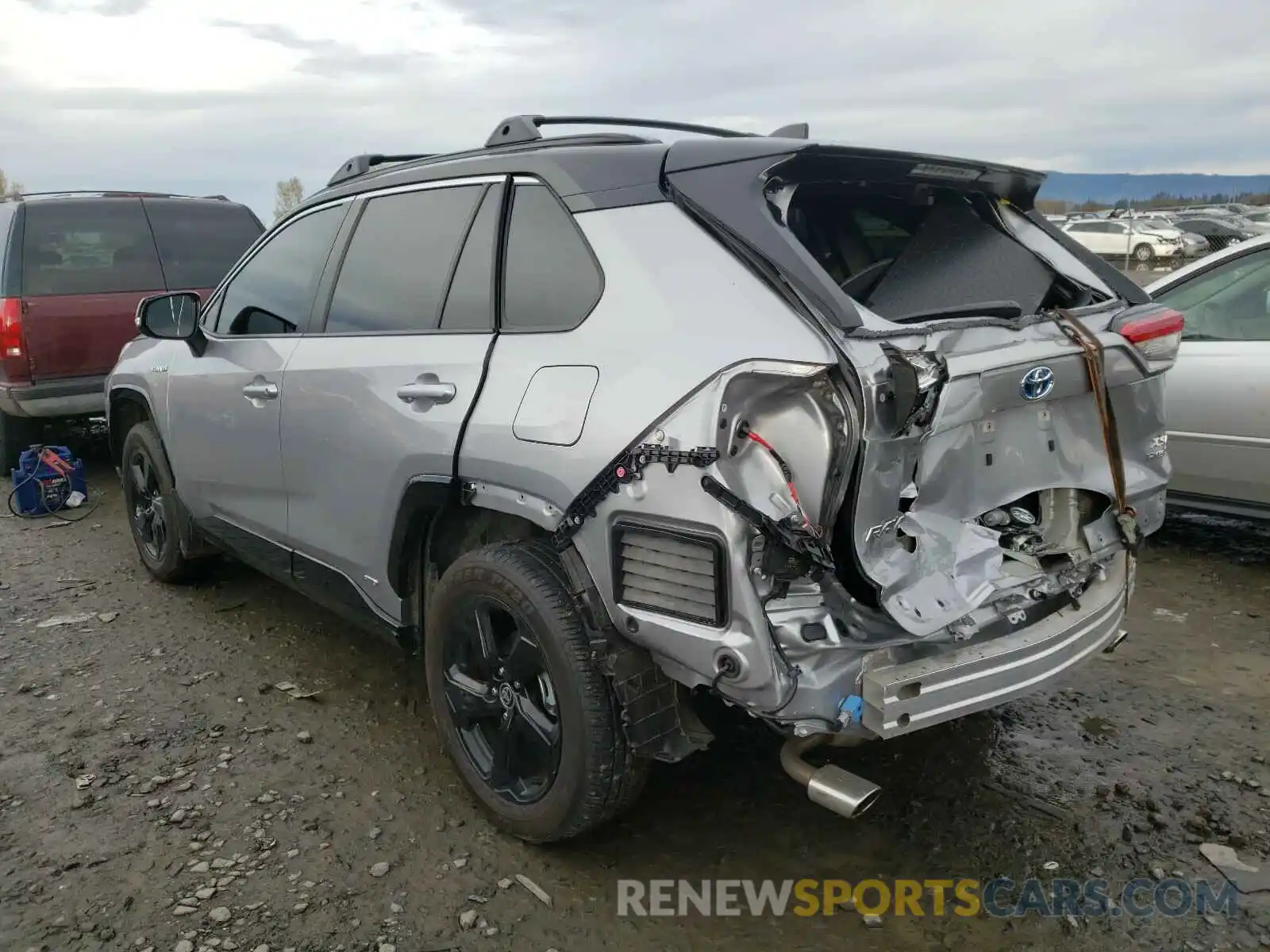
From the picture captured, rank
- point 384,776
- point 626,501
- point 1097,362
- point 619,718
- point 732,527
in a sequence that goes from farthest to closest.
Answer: point 384,776 → point 1097,362 → point 619,718 → point 626,501 → point 732,527

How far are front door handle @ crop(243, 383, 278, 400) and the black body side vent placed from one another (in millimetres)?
1810

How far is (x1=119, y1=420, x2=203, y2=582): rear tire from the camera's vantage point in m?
4.70

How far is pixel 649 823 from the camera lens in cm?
294

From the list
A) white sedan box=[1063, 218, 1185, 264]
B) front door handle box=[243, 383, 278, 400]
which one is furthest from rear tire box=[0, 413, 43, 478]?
white sedan box=[1063, 218, 1185, 264]

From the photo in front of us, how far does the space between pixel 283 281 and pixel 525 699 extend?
82.1 inches

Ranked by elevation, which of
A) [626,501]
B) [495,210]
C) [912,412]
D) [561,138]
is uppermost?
[561,138]

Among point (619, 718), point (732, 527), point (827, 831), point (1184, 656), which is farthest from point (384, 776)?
point (1184, 656)

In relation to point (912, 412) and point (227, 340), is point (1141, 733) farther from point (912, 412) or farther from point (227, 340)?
point (227, 340)

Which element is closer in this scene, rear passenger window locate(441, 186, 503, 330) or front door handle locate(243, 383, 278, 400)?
rear passenger window locate(441, 186, 503, 330)

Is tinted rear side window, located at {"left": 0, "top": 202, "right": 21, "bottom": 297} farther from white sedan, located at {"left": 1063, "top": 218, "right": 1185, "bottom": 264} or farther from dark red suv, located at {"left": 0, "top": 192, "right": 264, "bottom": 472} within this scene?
white sedan, located at {"left": 1063, "top": 218, "right": 1185, "bottom": 264}

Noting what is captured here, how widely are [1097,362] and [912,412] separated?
2.86 ft

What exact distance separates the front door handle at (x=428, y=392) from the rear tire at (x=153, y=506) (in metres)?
2.27

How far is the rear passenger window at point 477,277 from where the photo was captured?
288 cm

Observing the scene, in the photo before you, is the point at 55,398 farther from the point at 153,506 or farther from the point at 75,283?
the point at 153,506
